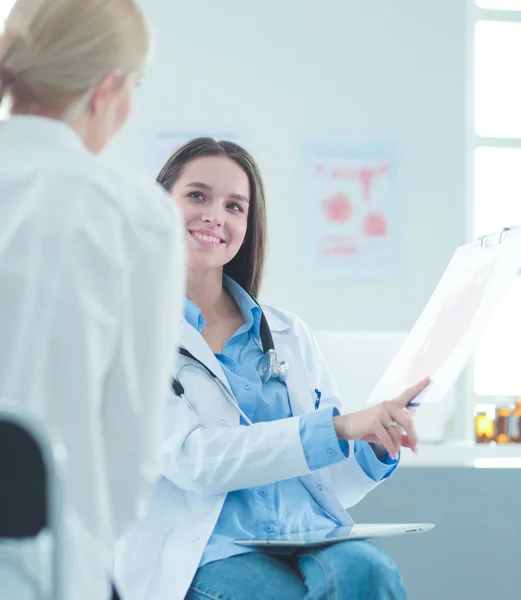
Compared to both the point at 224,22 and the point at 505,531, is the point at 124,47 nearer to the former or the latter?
the point at 505,531

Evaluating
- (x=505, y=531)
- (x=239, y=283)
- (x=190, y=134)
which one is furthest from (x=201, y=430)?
(x=190, y=134)

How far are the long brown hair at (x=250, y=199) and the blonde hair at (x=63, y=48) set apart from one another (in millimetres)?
967

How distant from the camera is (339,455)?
1695mm

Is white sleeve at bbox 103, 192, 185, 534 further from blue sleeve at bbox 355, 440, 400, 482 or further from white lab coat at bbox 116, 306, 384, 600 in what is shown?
blue sleeve at bbox 355, 440, 400, 482

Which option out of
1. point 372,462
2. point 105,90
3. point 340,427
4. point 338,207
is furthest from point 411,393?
point 338,207

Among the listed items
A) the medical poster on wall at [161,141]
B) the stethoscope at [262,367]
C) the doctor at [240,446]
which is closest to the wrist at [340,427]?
the doctor at [240,446]

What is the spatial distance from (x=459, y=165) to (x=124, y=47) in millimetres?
3620

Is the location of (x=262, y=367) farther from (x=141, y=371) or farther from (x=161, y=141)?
(x=161, y=141)

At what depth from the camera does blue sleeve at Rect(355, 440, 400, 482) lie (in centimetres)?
188

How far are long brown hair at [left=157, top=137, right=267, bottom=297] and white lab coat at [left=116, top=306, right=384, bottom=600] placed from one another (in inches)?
13.9

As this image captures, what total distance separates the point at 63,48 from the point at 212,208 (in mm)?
968

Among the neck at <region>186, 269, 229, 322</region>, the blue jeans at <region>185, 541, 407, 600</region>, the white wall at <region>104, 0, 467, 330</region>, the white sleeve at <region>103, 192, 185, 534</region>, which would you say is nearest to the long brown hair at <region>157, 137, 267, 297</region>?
the neck at <region>186, 269, 229, 322</region>

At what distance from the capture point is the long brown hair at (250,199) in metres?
2.11

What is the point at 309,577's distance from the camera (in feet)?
5.25
